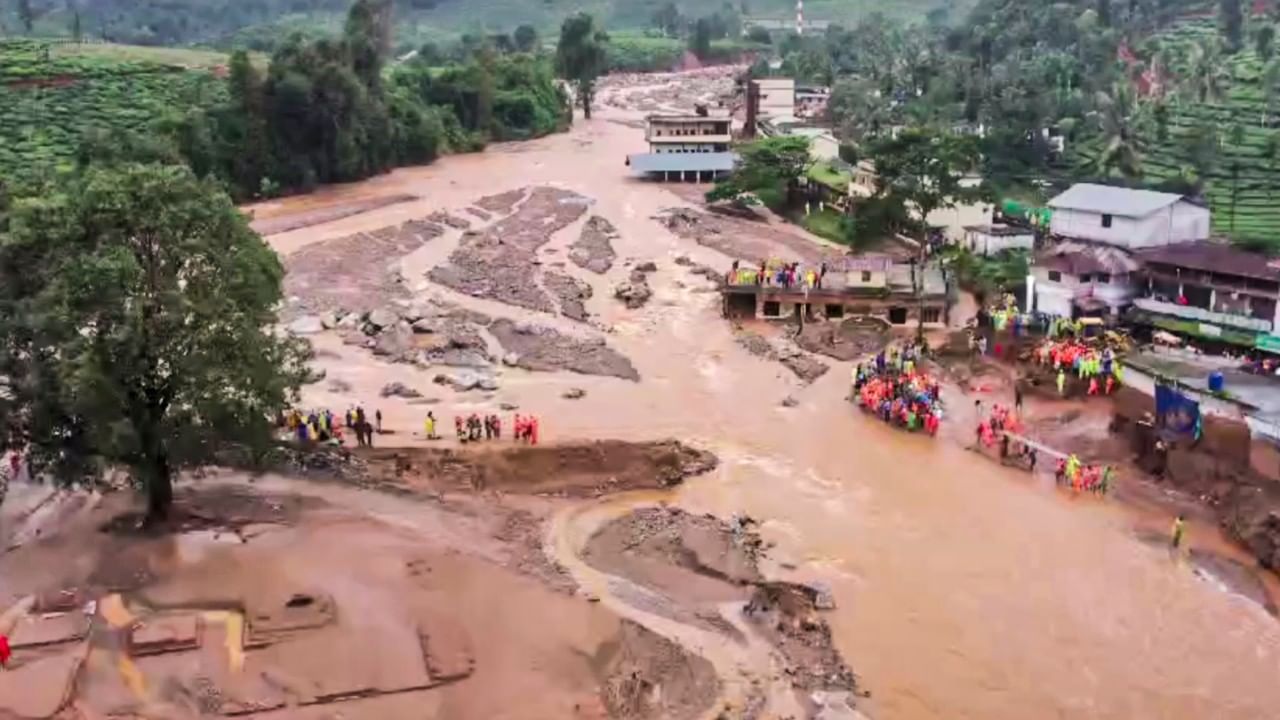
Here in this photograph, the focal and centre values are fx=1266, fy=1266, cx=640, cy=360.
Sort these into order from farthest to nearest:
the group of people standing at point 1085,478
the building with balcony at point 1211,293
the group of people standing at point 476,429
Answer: the building with balcony at point 1211,293 → the group of people standing at point 476,429 → the group of people standing at point 1085,478

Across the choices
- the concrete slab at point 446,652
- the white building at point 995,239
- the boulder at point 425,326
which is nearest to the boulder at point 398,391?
the boulder at point 425,326

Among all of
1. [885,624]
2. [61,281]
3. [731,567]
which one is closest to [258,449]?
[61,281]

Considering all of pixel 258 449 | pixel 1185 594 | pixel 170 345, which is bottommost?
pixel 1185 594

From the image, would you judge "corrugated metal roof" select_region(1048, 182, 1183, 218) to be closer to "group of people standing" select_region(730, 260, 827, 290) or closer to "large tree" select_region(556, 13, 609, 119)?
"group of people standing" select_region(730, 260, 827, 290)

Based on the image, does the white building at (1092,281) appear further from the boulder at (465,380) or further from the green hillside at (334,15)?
the green hillside at (334,15)

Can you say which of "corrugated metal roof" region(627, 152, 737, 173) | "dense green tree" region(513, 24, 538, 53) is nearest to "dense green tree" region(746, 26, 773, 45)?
"dense green tree" region(513, 24, 538, 53)

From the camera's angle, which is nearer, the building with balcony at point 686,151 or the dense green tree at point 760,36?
the building with balcony at point 686,151

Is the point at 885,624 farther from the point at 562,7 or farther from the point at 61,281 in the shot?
the point at 562,7

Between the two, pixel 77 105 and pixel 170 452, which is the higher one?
pixel 77 105
